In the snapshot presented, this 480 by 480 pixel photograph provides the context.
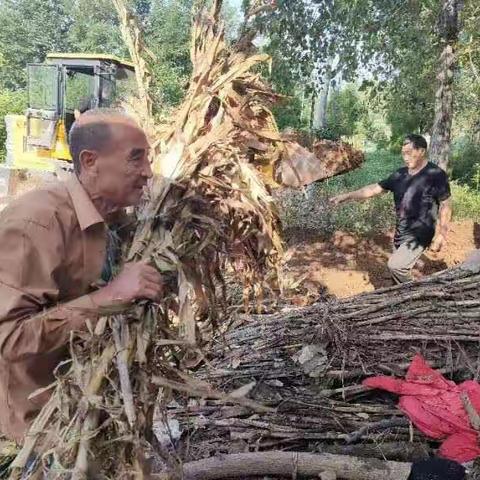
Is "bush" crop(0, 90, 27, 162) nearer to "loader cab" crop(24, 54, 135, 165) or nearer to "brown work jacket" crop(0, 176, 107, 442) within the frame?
"loader cab" crop(24, 54, 135, 165)

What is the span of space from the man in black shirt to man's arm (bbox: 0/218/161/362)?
354 cm

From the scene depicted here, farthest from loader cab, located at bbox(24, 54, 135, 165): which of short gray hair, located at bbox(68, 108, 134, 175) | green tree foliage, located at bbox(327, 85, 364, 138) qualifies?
green tree foliage, located at bbox(327, 85, 364, 138)

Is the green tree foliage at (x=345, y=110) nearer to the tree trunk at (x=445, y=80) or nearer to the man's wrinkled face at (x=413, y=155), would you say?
the tree trunk at (x=445, y=80)

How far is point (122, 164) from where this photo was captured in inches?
64.1

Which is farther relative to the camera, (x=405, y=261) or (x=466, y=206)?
(x=466, y=206)

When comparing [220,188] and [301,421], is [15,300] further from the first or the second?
[301,421]

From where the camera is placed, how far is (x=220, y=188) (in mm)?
2174

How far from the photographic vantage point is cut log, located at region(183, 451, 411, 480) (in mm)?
2518

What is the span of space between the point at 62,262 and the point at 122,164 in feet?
1.01

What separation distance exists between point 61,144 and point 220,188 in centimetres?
878

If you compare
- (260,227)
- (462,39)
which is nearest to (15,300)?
(260,227)

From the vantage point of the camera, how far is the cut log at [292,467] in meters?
2.52

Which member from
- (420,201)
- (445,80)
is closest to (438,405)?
(420,201)

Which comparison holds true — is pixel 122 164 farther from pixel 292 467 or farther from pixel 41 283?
pixel 292 467
